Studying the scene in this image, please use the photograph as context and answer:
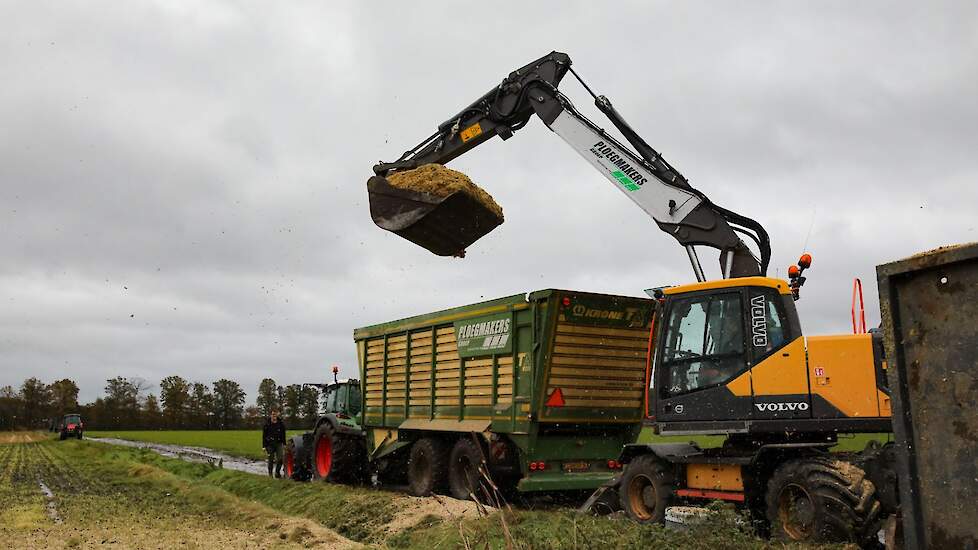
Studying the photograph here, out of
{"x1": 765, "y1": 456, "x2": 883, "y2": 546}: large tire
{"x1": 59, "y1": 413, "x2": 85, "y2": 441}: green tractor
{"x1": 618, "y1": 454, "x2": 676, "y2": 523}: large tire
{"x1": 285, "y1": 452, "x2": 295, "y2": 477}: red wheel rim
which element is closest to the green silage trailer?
{"x1": 618, "y1": 454, "x2": 676, "y2": 523}: large tire

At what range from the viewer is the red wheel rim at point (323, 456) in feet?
51.9

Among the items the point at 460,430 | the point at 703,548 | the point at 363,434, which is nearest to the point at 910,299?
the point at 703,548

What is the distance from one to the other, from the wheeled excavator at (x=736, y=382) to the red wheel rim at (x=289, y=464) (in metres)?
7.92

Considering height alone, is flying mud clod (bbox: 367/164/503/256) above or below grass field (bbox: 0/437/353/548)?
above

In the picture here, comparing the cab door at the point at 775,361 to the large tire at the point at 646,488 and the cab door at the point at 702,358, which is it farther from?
the large tire at the point at 646,488

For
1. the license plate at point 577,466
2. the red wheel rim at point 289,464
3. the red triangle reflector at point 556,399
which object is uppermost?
the red triangle reflector at point 556,399

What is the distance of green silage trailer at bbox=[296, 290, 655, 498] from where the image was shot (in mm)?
10539

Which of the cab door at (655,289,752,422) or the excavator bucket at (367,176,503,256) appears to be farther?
the excavator bucket at (367,176,503,256)

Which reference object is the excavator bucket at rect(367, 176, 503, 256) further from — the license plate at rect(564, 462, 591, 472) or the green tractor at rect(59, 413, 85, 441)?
the green tractor at rect(59, 413, 85, 441)

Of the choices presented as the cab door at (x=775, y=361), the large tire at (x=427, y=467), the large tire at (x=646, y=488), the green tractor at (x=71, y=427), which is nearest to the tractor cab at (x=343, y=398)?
the large tire at (x=427, y=467)

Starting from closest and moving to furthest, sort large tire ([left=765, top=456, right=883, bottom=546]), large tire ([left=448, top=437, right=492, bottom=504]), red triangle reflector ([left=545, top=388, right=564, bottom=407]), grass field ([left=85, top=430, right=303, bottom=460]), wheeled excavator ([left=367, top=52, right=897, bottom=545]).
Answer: large tire ([left=765, top=456, right=883, bottom=546]) → wheeled excavator ([left=367, top=52, right=897, bottom=545]) → red triangle reflector ([left=545, top=388, right=564, bottom=407]) → large tire ([left=448, top=437, right=492, bottom=504]) → grass field ([left=85, top=430, right=303, bottom=460])

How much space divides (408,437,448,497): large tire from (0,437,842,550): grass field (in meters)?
0.60

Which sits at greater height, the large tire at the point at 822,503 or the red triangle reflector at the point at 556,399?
the red triangle reflector at the point at 556,399

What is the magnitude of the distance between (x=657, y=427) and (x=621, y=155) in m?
3.52
